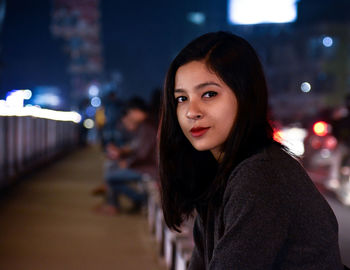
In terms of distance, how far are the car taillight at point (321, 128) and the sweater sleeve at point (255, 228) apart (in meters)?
9.34

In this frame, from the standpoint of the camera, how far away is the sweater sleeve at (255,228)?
145 centimetres

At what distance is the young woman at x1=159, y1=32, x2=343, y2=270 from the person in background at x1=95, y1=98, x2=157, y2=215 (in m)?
4.61

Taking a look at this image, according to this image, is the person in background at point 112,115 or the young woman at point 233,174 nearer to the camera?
the young woman at point 233,174

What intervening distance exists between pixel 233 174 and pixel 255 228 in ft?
0.69

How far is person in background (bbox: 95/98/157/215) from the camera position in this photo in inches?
267

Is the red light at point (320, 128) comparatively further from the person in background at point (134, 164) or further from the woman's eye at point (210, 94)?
the woman's eye at point (210, 94)

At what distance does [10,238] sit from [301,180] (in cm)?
474

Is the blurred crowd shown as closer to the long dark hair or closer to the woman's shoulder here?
the long dark hair

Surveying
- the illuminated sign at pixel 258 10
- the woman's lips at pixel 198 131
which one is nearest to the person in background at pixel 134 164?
the woman's lips at pixel 198 131

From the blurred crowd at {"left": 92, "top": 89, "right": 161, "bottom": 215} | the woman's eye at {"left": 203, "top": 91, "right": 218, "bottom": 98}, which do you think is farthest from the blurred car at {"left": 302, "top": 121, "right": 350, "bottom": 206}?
the woman's eye at {"left": 203, "top": 91, "right": 218, "bottom": 98}

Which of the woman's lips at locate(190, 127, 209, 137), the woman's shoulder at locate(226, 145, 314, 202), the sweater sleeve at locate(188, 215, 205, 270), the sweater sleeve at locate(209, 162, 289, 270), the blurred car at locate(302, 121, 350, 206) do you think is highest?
the woman's lips at locate(190, 127, 209, 137)

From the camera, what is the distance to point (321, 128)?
34.7ft

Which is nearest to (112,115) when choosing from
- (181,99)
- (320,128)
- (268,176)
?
(320,128)

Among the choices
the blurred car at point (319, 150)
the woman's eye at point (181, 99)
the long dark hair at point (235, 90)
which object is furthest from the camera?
the blurred car at point (319, 150)
